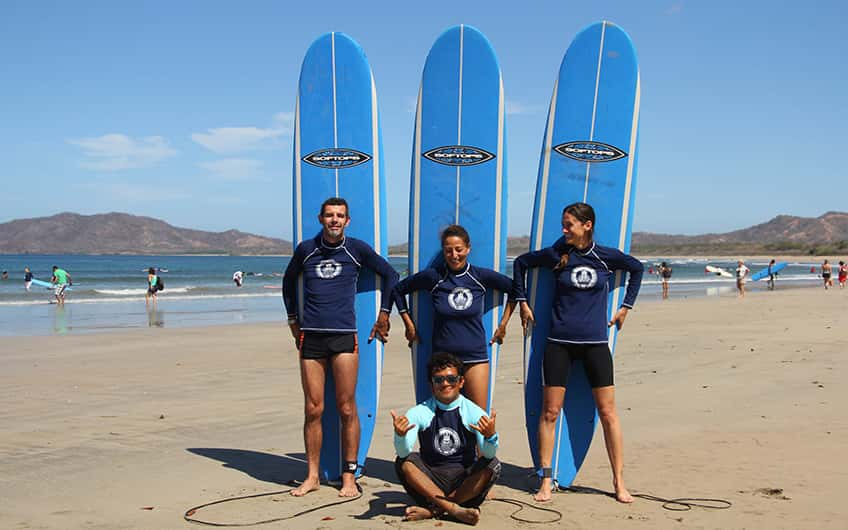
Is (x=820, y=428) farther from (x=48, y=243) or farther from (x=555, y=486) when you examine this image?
(x=48, y=243)

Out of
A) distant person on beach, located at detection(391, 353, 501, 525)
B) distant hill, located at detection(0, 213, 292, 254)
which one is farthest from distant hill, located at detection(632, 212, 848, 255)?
distant person on beach, located at detection(391, 353, 501, 525)

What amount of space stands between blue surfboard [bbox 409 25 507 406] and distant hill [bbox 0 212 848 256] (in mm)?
105512

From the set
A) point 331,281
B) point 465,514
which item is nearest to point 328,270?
point 331,281

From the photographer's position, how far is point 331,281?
400 cm

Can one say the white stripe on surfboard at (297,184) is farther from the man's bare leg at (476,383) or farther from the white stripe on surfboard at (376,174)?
the man's bare leg at (476,383)

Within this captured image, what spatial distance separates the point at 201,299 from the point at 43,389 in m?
15.7

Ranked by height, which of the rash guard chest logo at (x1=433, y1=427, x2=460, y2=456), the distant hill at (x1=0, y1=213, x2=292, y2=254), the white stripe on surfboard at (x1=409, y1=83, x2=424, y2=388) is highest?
the distant hill at (x1=0, y1=213, x2=292, y2=254)

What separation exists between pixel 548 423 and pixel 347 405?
1.06 meters

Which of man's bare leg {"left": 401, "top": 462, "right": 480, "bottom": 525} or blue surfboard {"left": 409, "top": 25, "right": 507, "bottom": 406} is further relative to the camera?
blue surfboard {"left": 409, "top": 25, "right": 507, "bottom": 406}

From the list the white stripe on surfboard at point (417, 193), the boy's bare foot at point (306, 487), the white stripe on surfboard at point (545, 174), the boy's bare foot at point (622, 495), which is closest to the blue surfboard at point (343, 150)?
the white stripe on surfboard at point (417, 193)

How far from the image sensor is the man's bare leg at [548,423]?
3816 mm

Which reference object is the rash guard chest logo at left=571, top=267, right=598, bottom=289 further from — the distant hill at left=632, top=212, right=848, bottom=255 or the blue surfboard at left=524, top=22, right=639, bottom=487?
the distant hill at left=632, top=212, right=848, bottom=255

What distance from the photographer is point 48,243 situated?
12962 centimetres

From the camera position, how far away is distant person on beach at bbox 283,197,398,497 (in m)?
3.94
